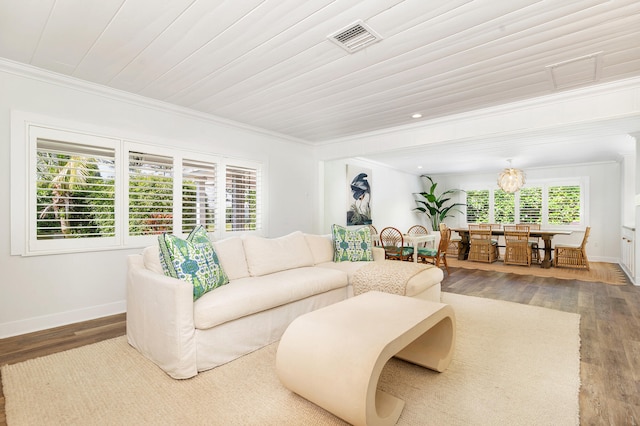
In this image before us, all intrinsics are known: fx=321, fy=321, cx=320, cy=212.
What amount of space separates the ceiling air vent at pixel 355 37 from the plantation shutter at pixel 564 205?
783 centimetres

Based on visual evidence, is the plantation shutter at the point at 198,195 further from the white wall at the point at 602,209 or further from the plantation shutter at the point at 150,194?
the white wall at the point at 602,209

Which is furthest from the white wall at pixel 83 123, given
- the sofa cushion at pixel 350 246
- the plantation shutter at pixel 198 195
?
the sofa cushion at pixel 350 246

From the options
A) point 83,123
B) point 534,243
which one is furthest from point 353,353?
point 534,243

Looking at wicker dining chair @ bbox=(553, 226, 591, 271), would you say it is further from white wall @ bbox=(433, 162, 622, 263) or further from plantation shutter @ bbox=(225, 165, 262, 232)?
plantation shutter @ bbox=(225, 165, 262, 232)

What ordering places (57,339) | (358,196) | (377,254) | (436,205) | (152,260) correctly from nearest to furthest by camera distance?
1. (152,260)
2. (57,339)
3. (377,254)
4. (358,196)
5. (436,205)

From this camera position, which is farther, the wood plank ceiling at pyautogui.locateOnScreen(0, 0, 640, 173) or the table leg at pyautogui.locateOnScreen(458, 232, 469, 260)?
the table leg at pyautogui.locateOnScreen(458, 232, 469, 260)

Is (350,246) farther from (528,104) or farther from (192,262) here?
(528,104)

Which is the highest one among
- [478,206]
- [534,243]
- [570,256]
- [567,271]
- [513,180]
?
[513,180]

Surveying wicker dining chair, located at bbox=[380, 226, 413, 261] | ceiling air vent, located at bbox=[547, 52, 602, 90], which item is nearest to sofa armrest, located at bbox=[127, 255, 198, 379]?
ceiling air vent, located at bbox=[547, 52, 602, 90]

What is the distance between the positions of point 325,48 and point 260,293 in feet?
6.45

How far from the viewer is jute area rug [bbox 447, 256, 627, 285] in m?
5.37

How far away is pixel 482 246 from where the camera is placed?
23.7 feet

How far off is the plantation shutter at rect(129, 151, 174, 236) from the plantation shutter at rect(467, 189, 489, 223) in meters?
8.23

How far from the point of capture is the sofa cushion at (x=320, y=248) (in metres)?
3.99
